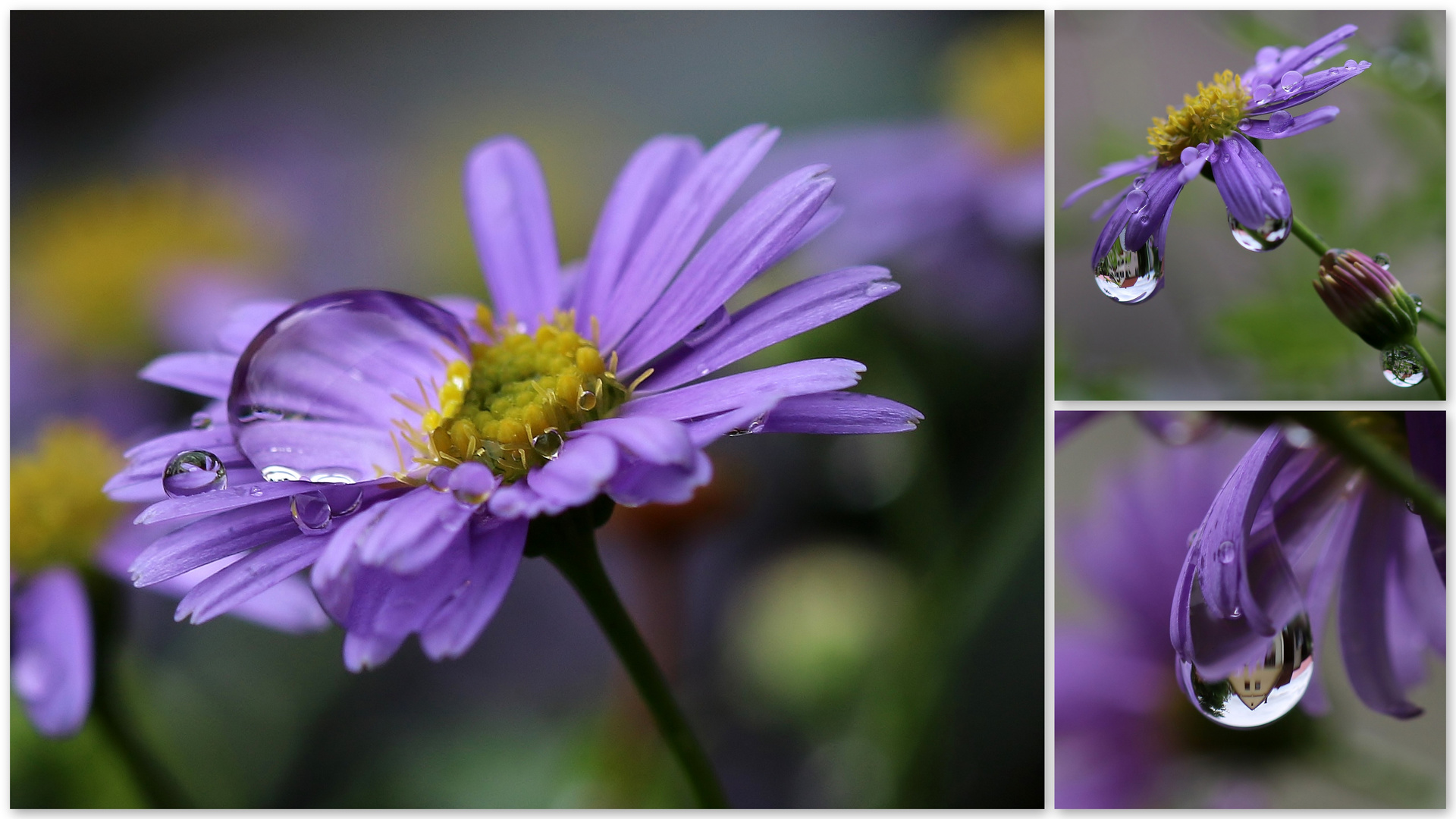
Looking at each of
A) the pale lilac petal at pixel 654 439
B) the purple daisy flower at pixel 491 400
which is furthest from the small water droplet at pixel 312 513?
the pale lilac petal at pixel 654 439

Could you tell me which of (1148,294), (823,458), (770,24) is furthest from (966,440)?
(770,24)

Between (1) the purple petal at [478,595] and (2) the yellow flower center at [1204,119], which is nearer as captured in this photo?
(1) the purple petal at [478,595]

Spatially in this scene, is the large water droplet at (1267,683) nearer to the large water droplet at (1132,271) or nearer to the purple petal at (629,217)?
the large water droplet at (1132,271)

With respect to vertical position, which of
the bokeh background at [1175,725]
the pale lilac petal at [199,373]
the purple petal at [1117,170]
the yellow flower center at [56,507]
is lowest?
the bokeh background at [1175,725]

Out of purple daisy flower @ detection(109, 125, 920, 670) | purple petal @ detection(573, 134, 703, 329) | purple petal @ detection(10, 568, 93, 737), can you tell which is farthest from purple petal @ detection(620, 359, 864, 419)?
purple petal @ detection(10, 568, 93, 737)

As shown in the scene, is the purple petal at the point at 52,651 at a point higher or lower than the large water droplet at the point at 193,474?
lower

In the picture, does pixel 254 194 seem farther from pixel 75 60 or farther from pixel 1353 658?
pixel 1353 658
